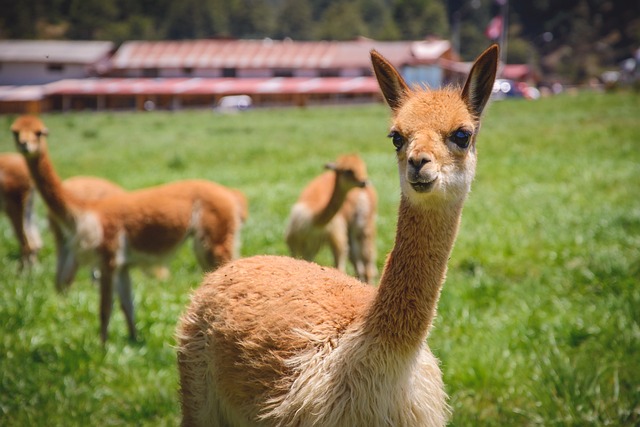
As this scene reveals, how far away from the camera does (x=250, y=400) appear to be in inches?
121

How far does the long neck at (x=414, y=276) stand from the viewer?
2.75m

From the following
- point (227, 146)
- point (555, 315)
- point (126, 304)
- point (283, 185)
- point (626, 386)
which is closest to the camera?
point (626, 386)

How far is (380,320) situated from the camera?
9.07 ft

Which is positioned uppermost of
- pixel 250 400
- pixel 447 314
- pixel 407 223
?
pixel 407 223

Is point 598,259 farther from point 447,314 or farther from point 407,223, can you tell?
point 407,223

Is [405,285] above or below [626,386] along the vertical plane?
above

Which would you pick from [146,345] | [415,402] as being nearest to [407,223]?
[415,402]

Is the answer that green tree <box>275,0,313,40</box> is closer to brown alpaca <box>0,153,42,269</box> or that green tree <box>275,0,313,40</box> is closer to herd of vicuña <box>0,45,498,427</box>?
brown alpaca <box>0,153,42,269</box>

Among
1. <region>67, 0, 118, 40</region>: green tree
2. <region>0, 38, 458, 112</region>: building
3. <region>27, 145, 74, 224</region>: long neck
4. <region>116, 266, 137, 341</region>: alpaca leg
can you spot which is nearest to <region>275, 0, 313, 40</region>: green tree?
<region>0, 38, 458, 112</region>: building

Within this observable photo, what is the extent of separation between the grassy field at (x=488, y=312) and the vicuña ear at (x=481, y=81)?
7.42ft

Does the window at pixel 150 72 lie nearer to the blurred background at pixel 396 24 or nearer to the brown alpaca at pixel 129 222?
the blurred background at pixel 396 24

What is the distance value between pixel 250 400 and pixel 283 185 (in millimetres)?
10572

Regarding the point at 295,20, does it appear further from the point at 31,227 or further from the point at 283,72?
the point at 31,227

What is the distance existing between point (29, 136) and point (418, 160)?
17.7 ft
